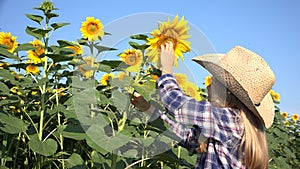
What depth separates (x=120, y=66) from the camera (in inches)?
85.9

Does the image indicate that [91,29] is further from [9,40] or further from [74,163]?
[74,163]

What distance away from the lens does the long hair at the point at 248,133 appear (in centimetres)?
191

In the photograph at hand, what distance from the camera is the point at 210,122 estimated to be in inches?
72.1

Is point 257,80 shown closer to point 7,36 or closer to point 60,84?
point 60,84

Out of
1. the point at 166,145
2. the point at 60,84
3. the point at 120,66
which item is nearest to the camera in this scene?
the point at 120,66

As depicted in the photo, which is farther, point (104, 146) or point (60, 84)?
point (60, 84)

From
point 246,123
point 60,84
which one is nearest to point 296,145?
point 60,84

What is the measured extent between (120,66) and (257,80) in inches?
27.6

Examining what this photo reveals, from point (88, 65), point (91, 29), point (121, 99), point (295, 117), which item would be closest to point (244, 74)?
point (121, 99)

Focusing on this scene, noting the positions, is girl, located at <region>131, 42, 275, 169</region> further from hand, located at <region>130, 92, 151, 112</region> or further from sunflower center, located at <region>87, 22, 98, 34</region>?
sunflower center, located at <region>87, 22, 98, 34</region>

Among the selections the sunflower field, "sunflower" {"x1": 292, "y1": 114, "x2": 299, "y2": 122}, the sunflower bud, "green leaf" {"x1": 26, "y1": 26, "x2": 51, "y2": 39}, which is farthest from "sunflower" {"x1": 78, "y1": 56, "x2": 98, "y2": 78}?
"sunflower" {"x1": 292, "y1": 114, "x2": 299, "y2": 122}

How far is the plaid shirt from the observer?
1806 mm

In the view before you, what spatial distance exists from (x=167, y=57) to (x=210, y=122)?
13.3 inches

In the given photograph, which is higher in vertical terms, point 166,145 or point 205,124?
point 205,124
